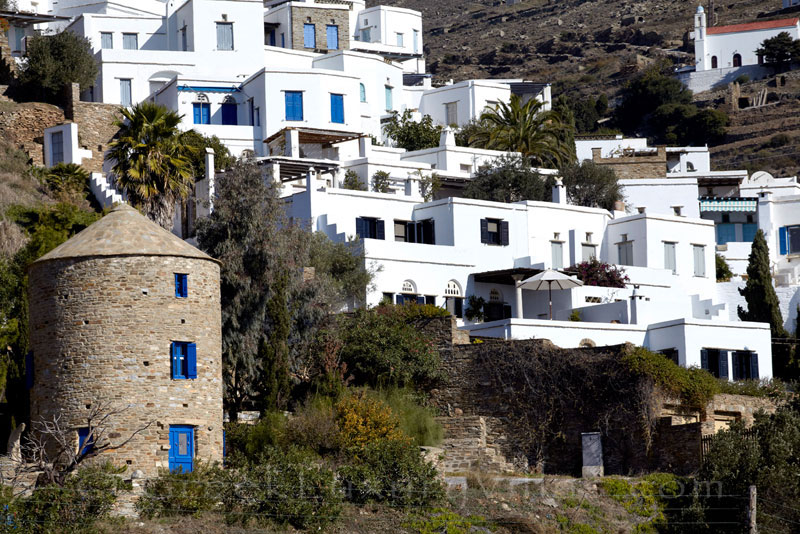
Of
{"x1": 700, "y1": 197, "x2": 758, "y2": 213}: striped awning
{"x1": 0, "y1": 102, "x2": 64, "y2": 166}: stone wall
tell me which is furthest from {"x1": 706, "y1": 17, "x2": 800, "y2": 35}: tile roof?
{"x1": 0, "y1": 102, "x2": 64, "y2": 166}: stone wall

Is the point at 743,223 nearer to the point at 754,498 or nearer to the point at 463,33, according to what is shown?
→ the point at 754,498

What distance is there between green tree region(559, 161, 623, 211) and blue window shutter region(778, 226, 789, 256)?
7679mm

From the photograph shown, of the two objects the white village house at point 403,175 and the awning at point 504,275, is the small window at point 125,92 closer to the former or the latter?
the white village house at point 403,175

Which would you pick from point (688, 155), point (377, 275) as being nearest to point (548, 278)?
point (377, 275)

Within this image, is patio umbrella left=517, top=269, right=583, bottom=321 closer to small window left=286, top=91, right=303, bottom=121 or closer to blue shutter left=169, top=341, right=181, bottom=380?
blue shutter left=169, top=341, right=181, bottom=380

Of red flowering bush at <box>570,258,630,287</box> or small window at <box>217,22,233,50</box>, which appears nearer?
red flowering bush at <box>570,258,630,287</box>

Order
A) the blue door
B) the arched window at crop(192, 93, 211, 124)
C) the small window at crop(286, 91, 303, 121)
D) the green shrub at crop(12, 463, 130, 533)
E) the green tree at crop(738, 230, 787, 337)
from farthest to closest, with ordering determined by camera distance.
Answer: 1. the arched window at crop(192, 93, 211, 124)
2. the small window at crop(286, 91, 303, 121)
3. the green tree at crop(738, 230, 787, 337)
4. the blue door
5. the green shrub at crop(12, 463, 130, 533)

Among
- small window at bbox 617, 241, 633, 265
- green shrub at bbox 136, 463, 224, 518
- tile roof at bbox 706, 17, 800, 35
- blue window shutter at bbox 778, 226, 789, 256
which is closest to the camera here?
green shrub at bbox 136, 463, 224, 518

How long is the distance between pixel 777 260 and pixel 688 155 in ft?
54.9

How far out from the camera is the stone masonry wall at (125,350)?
109 ft

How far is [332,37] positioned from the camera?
77.2 m

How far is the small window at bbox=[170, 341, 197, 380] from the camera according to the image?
34.2 metres

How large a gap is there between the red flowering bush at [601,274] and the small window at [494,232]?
299cm

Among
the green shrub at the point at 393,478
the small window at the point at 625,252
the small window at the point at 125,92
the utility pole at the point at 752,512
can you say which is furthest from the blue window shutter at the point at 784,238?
the green shrub at the point at 393,478
